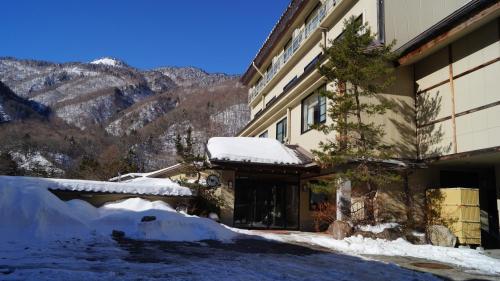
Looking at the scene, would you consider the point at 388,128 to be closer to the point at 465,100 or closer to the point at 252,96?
the point at 465,100

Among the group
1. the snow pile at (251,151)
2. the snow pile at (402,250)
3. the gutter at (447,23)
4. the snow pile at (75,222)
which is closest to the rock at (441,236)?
the snow pile at (402,250)

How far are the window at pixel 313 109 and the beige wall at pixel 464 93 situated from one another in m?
3.44

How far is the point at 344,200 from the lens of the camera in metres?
14.3

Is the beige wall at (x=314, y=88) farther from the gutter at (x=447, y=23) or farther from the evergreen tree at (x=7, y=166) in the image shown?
the evergreen tree at (x=7, y=166)

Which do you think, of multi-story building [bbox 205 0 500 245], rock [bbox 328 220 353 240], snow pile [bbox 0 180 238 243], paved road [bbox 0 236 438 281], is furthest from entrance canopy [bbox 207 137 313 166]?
paved road [bbox 0 236 438 281]

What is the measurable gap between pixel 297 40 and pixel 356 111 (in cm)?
999

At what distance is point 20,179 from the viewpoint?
1419 centimetres

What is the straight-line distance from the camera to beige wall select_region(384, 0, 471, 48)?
1544cm

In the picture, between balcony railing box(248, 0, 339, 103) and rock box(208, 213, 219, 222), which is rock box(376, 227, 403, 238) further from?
balcony railing box(248, 0, 339, 103)

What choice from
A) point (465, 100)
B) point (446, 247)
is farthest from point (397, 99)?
point (446, 247)

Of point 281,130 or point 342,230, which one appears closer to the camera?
point 342,230

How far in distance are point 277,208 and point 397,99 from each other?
6.44 m

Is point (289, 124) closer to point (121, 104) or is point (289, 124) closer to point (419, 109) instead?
point (419, 109)

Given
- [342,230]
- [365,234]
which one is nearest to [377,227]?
[365,234]
